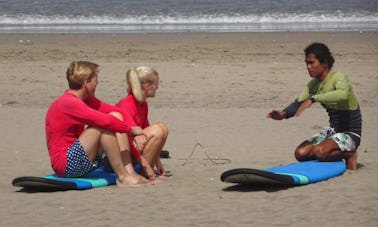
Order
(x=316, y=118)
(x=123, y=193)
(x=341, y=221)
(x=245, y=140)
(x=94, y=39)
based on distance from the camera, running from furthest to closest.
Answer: (x=94, y=39) < (x=316, y=118) < (x=245, y=140) < (x=123, y=193) < (x=341, y=221)

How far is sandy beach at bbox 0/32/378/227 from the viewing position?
699 cm

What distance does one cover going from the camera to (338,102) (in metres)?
8.68

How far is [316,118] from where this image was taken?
11.9 meters

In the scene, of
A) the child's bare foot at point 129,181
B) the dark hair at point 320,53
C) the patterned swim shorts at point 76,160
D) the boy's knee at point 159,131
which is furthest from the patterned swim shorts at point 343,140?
the patterned swim shorts at point 76,160

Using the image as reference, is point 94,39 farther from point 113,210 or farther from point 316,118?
point 113,210

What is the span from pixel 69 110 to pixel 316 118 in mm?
4750

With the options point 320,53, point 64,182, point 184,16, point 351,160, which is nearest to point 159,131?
point 64,182

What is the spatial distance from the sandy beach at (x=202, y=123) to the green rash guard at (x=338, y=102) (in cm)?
44

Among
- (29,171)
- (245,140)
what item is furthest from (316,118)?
(29,171)

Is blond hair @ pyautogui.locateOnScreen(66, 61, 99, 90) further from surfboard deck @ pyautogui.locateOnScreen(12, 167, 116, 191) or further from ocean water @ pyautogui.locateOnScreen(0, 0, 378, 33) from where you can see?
ocean water @ pyautogui.locateOnScreen(0, 0, 378, 33)

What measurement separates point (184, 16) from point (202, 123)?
1737cm

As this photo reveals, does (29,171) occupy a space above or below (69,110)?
below

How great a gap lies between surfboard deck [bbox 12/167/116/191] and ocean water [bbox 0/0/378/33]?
16.7m

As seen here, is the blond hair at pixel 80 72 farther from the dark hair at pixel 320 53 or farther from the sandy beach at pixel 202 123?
the dark hair at pixel 320 53
